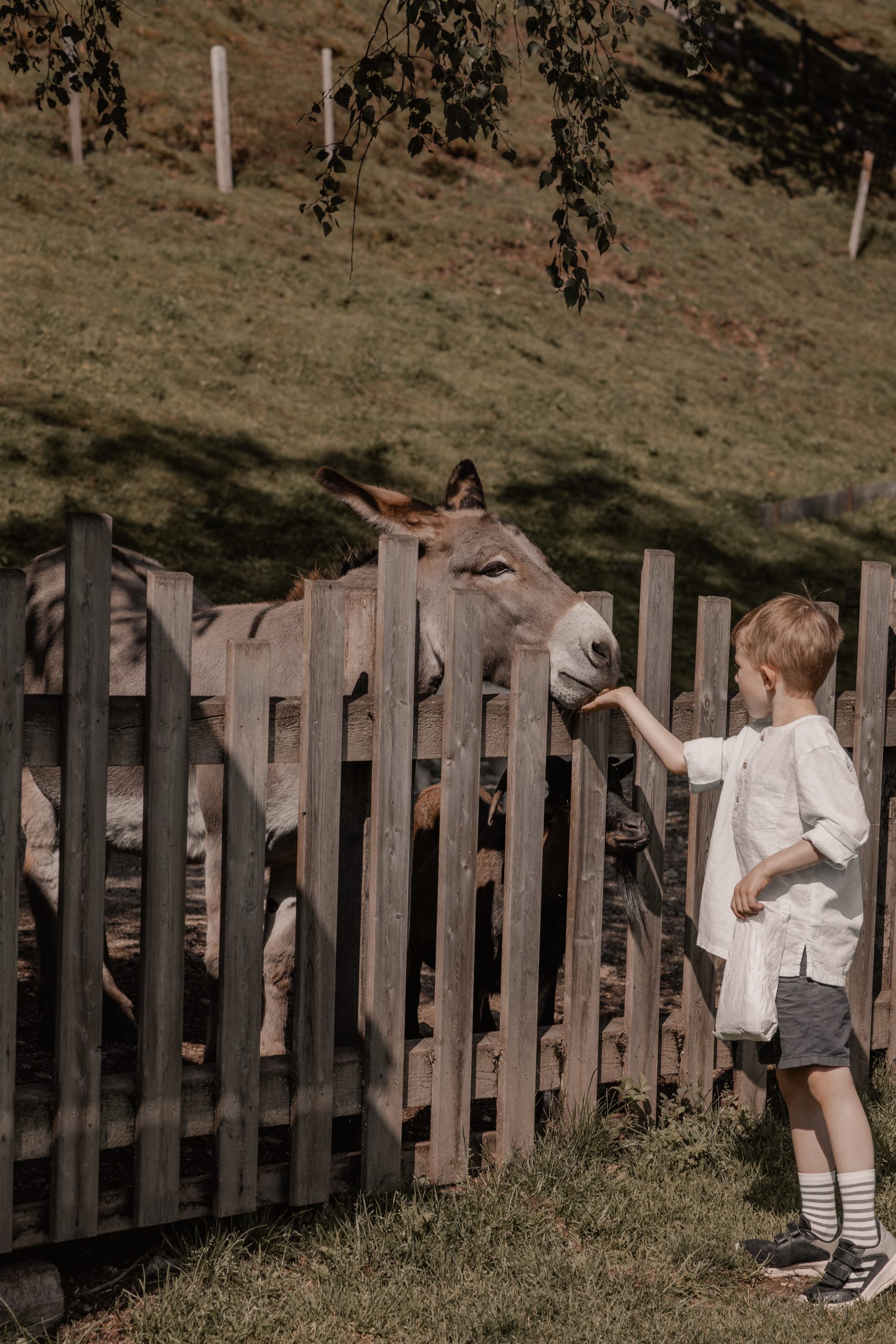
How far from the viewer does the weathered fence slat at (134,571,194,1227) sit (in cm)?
319

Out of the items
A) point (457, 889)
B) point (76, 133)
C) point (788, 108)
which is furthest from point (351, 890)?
point (788, 108)

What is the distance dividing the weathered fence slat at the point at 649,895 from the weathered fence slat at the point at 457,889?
2.10 ft

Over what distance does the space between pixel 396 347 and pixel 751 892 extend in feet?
56.0

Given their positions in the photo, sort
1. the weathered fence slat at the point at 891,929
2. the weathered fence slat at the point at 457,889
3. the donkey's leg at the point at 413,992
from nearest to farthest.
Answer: the weathered fence slat at the point at 457,889 → the donkey's leg at the point at 413,992 → the weathered fence slat at the point at 891,929

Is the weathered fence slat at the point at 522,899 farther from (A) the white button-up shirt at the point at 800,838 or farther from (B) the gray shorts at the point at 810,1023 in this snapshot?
(B) the gray shorts at the point at 810,1023

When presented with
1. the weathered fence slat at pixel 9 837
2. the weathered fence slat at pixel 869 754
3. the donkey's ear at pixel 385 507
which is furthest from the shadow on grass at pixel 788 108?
the weathered fence slat at pixel 9 837

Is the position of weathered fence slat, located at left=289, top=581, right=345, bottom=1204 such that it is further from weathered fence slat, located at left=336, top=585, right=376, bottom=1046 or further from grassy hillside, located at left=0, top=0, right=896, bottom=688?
grassy hillside, located at left=0, top=0, right=896, bottom=688

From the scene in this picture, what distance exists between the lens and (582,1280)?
3.27 meters

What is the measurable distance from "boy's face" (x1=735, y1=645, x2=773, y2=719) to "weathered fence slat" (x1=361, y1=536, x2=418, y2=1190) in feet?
3.18

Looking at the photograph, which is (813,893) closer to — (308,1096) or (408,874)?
(408,874)

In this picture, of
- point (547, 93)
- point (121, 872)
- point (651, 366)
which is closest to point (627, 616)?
point (121, 872)

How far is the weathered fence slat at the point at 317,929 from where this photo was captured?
3.45m

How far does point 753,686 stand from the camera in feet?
11.7

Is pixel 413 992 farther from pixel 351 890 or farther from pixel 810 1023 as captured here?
pixel 810 1023
